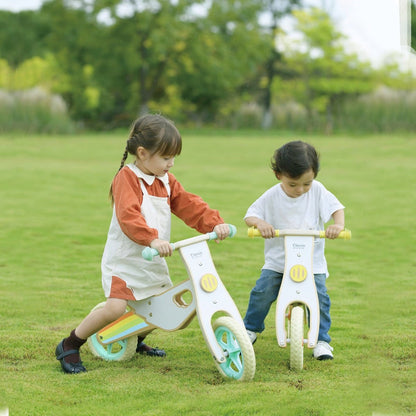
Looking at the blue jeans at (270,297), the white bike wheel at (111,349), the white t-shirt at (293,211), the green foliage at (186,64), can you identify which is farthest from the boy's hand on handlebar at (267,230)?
the green foliage at (186,64)

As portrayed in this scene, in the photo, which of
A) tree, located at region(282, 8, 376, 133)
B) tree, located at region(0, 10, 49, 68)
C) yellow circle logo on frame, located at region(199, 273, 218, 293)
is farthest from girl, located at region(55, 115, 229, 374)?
tree, located at region(0, 10, 49, 68)

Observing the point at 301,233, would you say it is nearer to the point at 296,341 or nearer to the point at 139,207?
the point at 296,341

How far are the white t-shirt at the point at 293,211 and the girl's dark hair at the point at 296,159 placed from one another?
191 mm

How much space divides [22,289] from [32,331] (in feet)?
3.95

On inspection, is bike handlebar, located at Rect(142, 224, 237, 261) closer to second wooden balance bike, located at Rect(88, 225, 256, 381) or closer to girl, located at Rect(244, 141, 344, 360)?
second wooden balance bike, located at Rect(88, 225, 256, 381)

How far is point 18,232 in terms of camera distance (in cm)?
786

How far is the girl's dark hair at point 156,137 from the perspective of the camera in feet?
11.7

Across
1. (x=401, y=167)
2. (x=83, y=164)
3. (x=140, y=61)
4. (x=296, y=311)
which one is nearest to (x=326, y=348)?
(x=296, y=311)

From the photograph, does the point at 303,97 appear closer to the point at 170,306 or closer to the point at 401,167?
the point at 401,167

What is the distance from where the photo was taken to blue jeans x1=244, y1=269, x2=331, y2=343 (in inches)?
153

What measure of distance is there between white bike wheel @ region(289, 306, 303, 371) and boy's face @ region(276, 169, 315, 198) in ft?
2.18

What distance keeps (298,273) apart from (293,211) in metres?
0.36

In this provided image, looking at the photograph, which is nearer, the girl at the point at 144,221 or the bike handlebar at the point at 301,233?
the girl at the point at 144,221

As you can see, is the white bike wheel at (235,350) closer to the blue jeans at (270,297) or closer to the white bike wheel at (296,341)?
the white bike wheel at (296,341)
